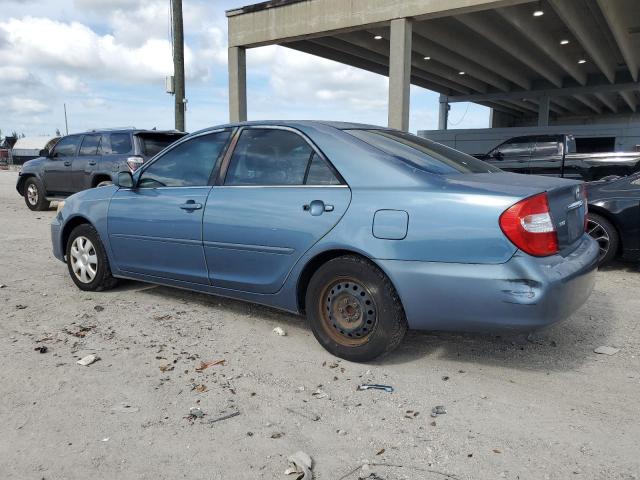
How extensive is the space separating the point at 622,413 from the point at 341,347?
1.59 m

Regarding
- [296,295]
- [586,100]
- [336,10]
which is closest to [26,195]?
[336,10]

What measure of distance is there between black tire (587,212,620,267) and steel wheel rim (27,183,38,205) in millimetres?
11063

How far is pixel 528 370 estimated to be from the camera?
3.31 metres

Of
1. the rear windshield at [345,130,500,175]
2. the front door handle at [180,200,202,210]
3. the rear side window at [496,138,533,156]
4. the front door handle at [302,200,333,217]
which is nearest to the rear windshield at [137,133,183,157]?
the front door handle at [180,200,202,210]

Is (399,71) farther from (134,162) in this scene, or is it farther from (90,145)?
(90,145)

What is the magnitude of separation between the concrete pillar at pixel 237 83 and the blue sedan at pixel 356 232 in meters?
12.6

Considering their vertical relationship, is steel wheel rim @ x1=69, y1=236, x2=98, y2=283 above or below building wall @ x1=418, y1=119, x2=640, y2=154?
below

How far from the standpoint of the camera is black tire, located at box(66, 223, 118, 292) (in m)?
4.79

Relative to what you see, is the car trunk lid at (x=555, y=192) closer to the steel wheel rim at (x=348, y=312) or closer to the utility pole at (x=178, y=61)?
the steel wheel rim at (x=348, y=312)

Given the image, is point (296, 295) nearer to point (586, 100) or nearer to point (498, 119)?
point (586, 100)

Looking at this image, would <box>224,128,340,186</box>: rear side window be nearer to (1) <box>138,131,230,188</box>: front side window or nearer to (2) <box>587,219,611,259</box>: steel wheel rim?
(1) <box>138,131,230,188</box>: front side window

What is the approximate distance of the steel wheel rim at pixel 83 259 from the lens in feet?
15.9

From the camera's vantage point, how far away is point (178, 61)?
1398 cm

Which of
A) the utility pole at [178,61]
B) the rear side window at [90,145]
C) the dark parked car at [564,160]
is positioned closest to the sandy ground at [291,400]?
the rear side window at [90,145]
